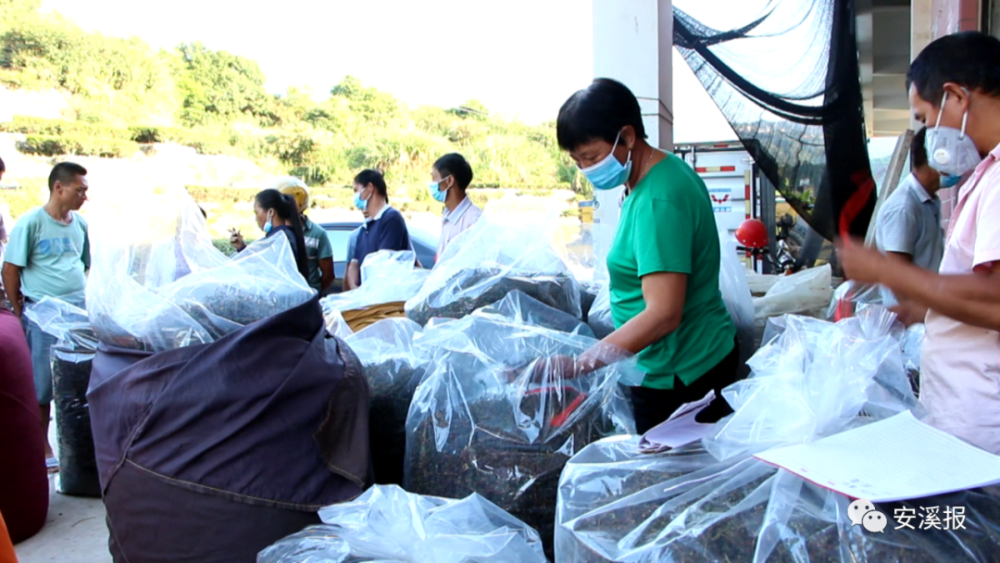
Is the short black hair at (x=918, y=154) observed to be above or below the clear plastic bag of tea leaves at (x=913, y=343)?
above

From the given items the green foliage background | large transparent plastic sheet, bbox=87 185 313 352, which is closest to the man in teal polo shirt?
large transparent plastic sheet, bbox=87 185 313 352

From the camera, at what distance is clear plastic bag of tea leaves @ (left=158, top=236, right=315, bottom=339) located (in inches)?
68.7

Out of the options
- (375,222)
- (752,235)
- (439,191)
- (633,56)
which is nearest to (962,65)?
(439,191)

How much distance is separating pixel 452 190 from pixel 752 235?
7.91 ft

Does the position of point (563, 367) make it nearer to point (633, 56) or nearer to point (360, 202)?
point (633, 56)

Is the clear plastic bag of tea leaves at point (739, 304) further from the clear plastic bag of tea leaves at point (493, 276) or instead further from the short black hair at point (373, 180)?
the short black hair at point (373, 180)

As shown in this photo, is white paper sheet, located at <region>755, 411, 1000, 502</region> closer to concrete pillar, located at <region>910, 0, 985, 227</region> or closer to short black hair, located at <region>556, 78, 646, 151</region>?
short black hair, located at <region>556, 78, 646, 151</region>

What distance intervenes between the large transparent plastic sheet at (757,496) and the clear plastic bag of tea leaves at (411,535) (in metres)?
0.20

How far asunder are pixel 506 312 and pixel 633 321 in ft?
1.70

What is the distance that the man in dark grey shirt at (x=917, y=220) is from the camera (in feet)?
8.49

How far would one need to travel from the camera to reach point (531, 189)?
79.6 feet

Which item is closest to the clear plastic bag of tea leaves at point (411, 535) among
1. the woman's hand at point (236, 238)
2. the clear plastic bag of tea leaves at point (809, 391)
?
the clear plastic bag of tea leaves at point (809, 391)

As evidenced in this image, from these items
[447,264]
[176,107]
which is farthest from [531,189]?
[447,264]

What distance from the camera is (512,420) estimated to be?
4.86 ft
